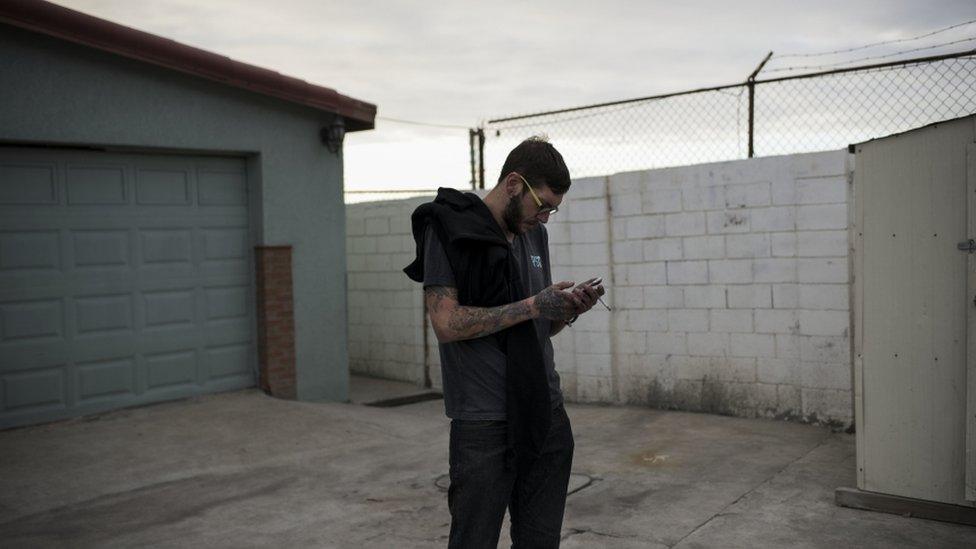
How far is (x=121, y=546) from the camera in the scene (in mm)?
4957

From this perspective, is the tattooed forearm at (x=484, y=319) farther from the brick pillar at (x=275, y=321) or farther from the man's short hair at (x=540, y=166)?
the brick pillar at (x=275, y=321)

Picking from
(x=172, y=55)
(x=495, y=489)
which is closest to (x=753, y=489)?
(x=495, y=489)

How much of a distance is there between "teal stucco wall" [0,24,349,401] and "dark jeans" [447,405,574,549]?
20.1 ft

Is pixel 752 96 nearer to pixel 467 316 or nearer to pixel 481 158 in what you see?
pixel 481 158

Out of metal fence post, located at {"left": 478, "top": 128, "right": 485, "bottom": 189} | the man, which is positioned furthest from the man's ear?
metal fence post, located at {"left": 478, "top": 128, "right": 485, "bottom": 189}

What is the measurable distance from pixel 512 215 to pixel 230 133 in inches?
252

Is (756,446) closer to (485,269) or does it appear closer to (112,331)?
(485,269)

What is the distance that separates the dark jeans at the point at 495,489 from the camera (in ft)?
8.93

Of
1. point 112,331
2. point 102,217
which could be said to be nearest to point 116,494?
point 112,331

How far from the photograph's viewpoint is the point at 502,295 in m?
2.77

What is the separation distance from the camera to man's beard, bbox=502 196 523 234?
2.88 metres

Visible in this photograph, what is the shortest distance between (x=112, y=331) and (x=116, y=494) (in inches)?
89.1

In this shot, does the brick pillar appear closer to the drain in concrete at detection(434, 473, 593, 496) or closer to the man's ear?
the drain in concrete at detection(434, 473, 593, 496)

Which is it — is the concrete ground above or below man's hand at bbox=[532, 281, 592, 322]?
below
